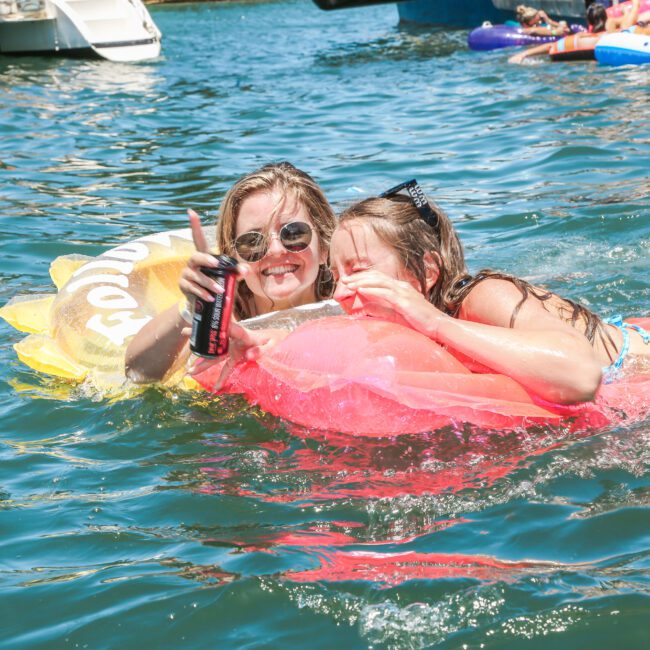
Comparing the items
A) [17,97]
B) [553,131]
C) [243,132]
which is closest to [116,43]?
[17,97]

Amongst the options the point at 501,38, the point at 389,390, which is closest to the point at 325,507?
the point at 389,390

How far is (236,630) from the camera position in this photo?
2.66 m

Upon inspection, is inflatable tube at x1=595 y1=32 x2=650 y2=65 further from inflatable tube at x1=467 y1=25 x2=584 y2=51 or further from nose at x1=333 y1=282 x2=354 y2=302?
nose at x1=333 y1=282 x2=354 y2=302

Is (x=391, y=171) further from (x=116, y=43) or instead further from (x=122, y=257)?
(x=116, y=43)

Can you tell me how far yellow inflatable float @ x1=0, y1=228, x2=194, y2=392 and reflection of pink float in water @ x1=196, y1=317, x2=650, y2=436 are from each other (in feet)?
2.71

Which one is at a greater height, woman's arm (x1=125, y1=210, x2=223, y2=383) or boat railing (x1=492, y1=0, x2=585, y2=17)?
boat railing (x1=492, y1=0, x2=585, y2=17)

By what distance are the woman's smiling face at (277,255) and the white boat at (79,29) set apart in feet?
50.2

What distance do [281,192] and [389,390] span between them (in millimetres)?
1237

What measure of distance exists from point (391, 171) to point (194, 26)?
72.8ft

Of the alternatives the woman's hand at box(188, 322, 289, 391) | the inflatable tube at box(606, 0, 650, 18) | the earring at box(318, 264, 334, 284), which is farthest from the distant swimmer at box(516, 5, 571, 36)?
the woman's hand at box(188, 322, 289, 391)

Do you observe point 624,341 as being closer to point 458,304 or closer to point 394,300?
point 458,304

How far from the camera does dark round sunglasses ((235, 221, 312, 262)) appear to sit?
14.0 feet

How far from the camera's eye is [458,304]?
385cm

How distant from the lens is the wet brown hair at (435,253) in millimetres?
3795
